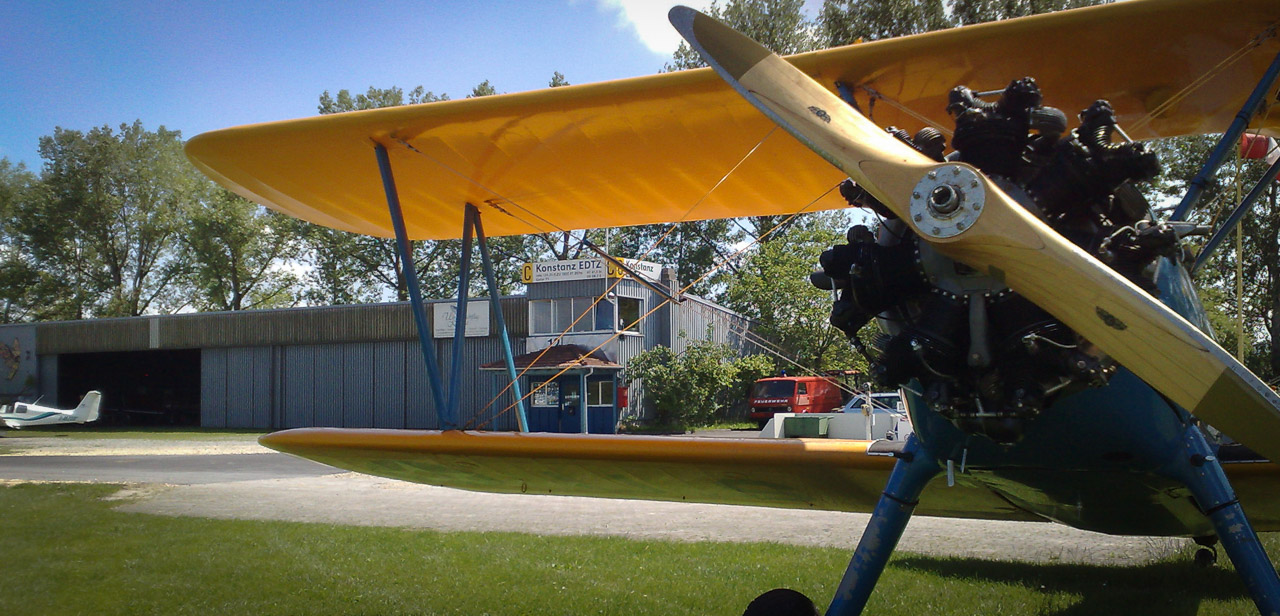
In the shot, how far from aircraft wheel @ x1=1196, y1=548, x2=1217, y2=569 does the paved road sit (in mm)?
9979

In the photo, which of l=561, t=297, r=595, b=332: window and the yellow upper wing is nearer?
the yellow upper wing

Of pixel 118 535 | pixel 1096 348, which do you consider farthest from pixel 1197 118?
pixel 118 535

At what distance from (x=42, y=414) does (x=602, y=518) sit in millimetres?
26827

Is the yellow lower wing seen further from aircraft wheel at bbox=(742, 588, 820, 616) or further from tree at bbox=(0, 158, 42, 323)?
tree at bbox=(0, 158, 42, 323)

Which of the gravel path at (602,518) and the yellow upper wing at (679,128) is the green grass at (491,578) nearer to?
the gravel path at (602,518)

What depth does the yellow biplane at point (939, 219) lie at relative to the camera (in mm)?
2059

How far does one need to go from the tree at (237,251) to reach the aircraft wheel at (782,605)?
43.6 m

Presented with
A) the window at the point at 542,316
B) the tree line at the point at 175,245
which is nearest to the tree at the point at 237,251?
the tree line at the point at 175,245

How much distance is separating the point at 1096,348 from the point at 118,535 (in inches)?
279

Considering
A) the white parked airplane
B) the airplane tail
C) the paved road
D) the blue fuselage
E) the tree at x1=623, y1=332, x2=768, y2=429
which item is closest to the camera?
the blue fuselage

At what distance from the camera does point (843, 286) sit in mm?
2477

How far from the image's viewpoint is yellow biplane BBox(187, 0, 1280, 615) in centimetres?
206

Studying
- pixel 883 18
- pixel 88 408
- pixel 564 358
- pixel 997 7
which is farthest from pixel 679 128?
pixel 88 408

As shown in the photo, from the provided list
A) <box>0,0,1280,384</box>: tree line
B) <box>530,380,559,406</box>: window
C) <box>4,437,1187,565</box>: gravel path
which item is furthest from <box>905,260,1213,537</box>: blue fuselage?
<box>0,0,1280,384</box>: tree line
